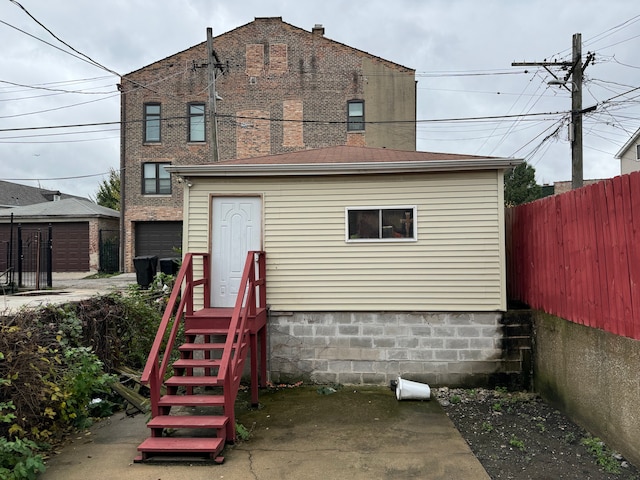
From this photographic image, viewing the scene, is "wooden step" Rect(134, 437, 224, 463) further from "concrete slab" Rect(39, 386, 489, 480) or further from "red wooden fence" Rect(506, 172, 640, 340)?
"red wooden fence" Rect(506, 172, 640, 340)

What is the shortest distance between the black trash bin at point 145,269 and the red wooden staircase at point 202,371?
19.3 feet

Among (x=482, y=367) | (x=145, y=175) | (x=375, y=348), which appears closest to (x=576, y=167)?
(x=482, y=367)

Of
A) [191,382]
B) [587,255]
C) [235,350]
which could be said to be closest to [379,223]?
[587,255]

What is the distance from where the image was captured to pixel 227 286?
6.93 metres

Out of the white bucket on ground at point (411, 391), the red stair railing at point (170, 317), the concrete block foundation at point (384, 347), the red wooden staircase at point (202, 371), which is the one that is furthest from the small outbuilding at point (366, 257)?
the white bucket on ground at point (411, 391)

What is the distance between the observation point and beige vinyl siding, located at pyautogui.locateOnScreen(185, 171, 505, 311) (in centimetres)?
680

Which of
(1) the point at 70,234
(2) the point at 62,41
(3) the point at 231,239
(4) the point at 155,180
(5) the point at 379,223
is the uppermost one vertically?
(2) the point at 62,41

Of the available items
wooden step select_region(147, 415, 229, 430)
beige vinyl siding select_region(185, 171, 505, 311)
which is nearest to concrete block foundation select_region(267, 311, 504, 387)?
beige vinyl siding select_region(185, 171, 505, 311)

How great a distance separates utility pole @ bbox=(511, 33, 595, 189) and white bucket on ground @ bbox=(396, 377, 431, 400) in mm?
9658

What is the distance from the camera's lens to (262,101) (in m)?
20.9

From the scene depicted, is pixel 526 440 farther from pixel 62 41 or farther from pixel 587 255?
pixel 62 41

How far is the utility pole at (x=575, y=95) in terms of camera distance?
13.0 metres

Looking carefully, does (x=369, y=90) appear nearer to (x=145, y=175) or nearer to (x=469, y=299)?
(x=145, y=175)

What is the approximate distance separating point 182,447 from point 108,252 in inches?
688
